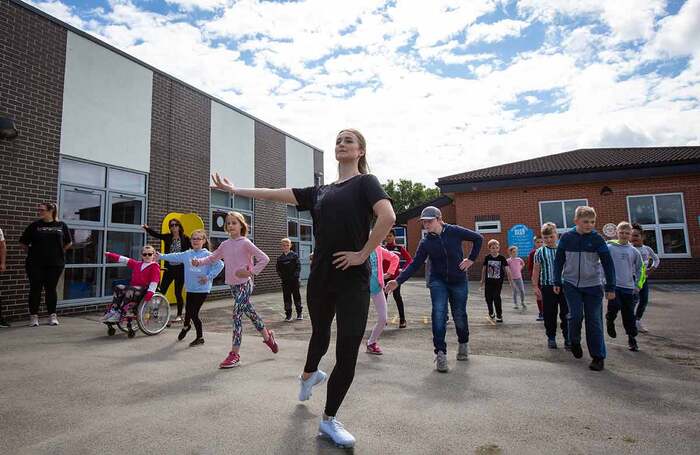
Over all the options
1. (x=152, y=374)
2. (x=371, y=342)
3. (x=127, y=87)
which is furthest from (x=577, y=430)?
(x=127, y=87)

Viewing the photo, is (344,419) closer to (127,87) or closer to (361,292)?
(361,292)

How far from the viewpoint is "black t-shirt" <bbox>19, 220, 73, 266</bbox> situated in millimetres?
6992

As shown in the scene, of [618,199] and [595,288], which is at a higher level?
[618,199]

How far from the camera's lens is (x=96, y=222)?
910 centimetres

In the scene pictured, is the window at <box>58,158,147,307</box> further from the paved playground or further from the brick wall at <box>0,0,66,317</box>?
the paved playground

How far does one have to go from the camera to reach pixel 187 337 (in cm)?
636

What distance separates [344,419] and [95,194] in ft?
29.3

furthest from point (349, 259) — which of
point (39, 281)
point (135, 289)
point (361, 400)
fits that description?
point (39, 281)

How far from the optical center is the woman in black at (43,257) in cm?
700

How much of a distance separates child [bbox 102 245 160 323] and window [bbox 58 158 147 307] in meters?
A: 3.17

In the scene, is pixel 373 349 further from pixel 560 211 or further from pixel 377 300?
pixel 560 211

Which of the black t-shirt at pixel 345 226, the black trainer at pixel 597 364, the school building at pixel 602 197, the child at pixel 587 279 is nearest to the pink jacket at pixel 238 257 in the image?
the black t-shirt at pixel 345 226

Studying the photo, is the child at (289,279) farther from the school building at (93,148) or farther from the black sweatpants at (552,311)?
the black sweatpants at (552,311)

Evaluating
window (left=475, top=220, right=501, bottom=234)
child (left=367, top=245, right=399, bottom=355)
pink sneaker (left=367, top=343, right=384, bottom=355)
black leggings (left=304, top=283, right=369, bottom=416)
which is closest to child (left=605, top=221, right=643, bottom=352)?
child (left=367, top=245, right=399, bottom=355)
